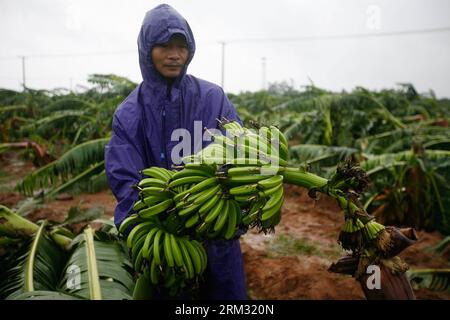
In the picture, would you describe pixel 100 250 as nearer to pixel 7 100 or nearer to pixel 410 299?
pixel 410 299

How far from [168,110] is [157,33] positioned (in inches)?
16.1

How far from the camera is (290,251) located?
4426mm

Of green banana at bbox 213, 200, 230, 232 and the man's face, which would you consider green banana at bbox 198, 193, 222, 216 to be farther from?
the man's face

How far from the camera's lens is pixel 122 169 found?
5.48 ft

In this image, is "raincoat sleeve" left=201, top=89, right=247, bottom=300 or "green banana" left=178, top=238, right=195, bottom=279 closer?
"green banana" left=178, top=238, right=195, bottom=279

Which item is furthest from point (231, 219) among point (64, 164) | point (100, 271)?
point (64, 164)

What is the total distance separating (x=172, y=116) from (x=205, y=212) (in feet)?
3.59

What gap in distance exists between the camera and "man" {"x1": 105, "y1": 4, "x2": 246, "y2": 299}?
1.86 metres

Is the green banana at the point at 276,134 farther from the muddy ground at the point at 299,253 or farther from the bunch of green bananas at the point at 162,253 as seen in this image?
the muddy ground at the point at 299,253

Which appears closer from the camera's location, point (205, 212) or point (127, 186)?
point (205, 212)

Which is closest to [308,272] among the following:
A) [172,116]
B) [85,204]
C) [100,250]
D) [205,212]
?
[100,250]

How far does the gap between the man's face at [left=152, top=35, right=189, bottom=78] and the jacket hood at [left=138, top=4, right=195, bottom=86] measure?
0.03m

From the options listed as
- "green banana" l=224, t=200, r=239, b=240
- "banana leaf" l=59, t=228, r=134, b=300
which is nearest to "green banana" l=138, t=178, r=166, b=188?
"green banana" l=224, t=200, r=239, b=240

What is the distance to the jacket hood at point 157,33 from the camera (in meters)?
1.87
